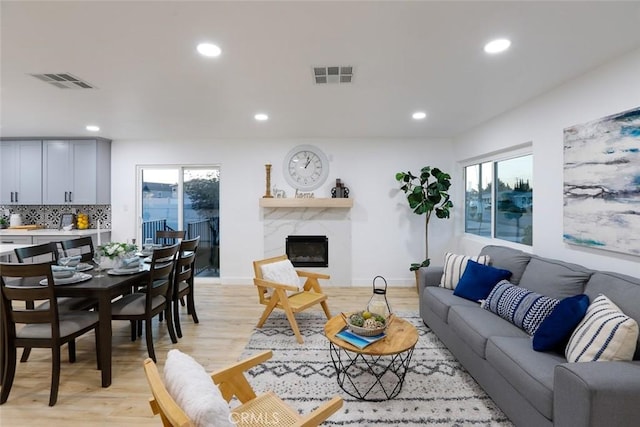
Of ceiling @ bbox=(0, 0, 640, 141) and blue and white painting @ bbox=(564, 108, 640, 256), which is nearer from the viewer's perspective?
ceiling @ bbox=(0, 0, 640, 141)

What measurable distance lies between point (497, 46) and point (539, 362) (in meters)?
2.09

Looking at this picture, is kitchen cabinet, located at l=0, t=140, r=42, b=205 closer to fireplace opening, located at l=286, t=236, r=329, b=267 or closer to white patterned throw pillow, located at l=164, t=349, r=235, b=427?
fireplace opening, located at l=286, t=236, r=329, b=267

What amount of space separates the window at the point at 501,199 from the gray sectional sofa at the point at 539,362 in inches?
28.2

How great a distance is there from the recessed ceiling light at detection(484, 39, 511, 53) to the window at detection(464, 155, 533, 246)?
5.98 ft

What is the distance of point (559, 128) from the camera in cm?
289

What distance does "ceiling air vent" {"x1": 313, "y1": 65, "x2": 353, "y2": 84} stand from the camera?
99.3 inches

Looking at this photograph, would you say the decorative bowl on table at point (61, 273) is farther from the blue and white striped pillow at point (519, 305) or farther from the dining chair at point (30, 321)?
the blue and white striped pillow at point (519, 305)

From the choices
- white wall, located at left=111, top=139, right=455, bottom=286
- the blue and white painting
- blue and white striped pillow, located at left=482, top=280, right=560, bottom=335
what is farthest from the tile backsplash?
the blue and white painting

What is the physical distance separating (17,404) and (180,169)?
387cm

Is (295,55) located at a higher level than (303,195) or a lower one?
higher

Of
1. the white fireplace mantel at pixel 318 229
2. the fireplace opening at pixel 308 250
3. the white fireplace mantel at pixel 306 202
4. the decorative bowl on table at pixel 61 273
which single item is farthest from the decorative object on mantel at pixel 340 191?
the decorative bowl on table at pixel 61 273

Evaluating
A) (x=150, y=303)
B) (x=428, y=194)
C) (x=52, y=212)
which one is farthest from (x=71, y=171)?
(x=428, y=194)

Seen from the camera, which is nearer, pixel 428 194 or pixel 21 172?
pixel 428 194

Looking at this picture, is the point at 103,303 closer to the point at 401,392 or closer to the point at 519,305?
the point at 401,392
